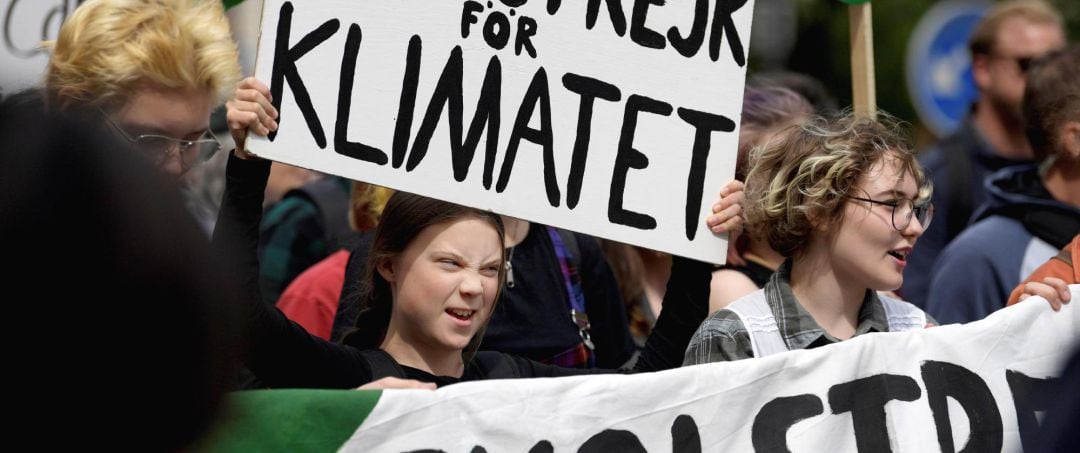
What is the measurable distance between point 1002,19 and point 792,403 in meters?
3.24

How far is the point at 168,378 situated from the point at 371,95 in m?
1.88

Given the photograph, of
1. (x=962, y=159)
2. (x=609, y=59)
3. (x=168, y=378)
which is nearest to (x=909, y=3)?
(x=962, y=159)

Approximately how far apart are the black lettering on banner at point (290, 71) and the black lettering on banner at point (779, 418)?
1.01m

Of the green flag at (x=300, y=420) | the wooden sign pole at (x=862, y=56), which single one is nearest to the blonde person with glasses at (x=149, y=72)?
the green flag at (x=300, y=420)

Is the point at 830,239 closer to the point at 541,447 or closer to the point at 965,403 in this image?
the point at 965,403

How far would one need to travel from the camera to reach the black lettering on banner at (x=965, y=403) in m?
2.81

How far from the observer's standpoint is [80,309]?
891 millimetres

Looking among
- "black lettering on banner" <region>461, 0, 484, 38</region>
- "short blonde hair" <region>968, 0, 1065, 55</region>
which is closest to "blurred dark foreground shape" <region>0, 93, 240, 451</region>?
"black lettering on banner" <region>461, 0, 484, 38</region>

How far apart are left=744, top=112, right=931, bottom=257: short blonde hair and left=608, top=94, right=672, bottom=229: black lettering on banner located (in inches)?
14.5

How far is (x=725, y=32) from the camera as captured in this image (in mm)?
3059

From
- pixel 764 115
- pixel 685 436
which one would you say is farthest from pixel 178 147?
pixel 764 115

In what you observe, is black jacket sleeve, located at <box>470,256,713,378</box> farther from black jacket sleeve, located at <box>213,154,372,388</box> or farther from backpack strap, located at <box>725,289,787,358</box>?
black jacket sleeve, located at <box>213,154,372,388</box>

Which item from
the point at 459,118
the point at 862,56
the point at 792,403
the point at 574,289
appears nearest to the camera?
the point at 792,403

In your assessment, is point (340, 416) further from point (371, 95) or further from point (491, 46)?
point (491, 46)
